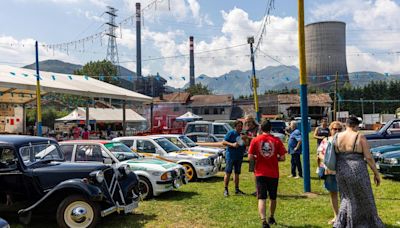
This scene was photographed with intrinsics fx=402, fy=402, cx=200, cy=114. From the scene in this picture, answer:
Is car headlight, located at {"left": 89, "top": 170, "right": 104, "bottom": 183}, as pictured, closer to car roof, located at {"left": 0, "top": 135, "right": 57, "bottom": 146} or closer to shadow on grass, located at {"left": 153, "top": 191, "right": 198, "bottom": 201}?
car roof, located at {"left": 0, "top": 135, "right": 57, "bottom": 146}

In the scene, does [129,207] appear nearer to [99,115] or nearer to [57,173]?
[57,173]

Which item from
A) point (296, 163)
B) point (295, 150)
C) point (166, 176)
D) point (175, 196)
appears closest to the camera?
point (166, 176)

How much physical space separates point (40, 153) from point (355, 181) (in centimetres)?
561

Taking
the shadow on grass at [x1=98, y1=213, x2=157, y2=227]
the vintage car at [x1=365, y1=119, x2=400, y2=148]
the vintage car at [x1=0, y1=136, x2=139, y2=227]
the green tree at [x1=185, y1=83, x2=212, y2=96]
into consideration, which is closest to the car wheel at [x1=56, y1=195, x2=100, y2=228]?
the vintage car at [x1=0, y1=136, x2=139, y2=227]

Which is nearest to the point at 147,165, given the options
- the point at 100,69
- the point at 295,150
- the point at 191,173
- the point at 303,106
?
the point at 191,173

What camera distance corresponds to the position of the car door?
7.07 metres

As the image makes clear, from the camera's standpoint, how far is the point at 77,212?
22.2 ft

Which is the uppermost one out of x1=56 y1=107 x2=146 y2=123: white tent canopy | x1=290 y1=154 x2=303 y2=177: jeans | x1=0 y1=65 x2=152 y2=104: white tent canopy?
x1=0 y1=65 x2=152 y2=104: white tent canopy

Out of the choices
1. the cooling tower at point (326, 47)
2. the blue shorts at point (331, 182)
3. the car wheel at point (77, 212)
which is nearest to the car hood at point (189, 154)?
the car wheel at point (77, 212)

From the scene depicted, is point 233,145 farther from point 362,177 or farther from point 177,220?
point 362,177

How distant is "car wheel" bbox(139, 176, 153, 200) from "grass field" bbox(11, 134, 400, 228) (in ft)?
0.75

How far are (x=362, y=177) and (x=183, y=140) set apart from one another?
10.3m

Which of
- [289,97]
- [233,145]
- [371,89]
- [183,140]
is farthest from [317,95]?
[233,145]

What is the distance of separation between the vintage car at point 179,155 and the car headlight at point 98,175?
196 inches
